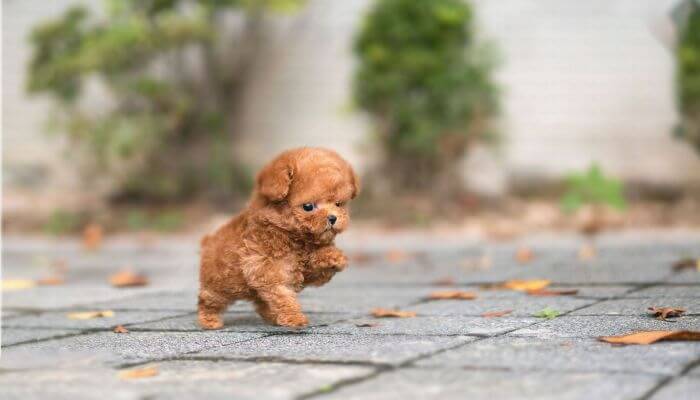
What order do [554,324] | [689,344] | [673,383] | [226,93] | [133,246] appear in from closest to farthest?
[673,383]
[689,344]
[554,324]
[133,246]
[226,93]

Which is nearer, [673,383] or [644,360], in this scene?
[673,383]

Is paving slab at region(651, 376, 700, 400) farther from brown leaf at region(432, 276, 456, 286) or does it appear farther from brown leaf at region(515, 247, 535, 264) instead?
brown leaf at region(515, 247, 535, 264)

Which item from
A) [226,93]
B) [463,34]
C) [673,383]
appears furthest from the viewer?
[226,93]

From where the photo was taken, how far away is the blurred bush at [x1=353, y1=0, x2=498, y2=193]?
29.8ft

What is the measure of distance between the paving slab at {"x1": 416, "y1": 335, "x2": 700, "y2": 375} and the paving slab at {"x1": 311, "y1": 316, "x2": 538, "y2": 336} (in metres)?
0.33

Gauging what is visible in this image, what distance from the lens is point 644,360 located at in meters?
2.99

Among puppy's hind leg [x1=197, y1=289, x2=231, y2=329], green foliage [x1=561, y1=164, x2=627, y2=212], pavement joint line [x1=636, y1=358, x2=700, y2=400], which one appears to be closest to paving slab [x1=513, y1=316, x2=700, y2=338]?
pavement joint line [x1=636, y1=358, x2=700, y2=400]

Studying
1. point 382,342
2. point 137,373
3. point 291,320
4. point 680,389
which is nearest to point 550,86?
point 291,320

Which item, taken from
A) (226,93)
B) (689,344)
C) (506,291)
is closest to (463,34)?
(226,93)

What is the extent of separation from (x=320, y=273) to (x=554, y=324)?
899 millimetres

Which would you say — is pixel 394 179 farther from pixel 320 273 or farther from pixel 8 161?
pixel 320 273

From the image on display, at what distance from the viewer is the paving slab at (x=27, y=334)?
4086mm

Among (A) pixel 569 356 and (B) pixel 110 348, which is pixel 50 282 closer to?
(B) pixel 110 348

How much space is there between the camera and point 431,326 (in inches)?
155
